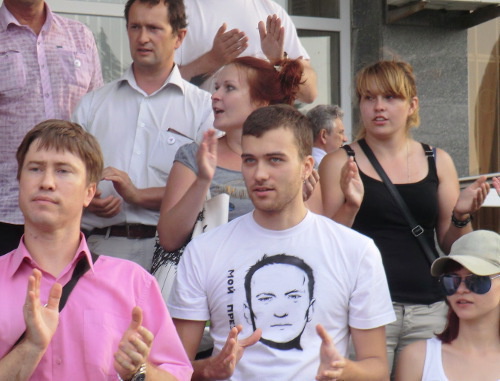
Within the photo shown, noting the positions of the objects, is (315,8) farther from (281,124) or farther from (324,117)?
(281,124)

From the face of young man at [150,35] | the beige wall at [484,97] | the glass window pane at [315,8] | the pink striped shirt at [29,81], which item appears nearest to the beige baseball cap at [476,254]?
the face of young man at [150,35]

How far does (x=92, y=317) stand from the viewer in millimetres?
3102

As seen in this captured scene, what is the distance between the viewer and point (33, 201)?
314cm

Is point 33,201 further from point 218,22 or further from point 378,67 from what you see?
point 218,22

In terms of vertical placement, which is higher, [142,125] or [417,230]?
[142,125]

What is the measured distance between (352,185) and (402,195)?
0.33 m

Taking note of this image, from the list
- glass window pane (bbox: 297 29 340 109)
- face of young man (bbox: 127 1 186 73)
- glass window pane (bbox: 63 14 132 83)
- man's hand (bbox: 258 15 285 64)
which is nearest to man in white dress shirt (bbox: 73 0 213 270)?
face of young man (bbox: 127 1 186 73)

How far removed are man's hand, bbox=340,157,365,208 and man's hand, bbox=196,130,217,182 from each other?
0.61 meters

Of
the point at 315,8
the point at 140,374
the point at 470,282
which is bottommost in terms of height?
the point at 140,374

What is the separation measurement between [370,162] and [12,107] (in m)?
1.68

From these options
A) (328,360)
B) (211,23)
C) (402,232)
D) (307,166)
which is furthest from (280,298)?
(211,23)

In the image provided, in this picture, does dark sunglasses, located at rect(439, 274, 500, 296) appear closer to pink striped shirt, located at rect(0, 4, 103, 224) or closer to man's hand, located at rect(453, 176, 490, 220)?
man's hand, located at rect(453, 176, 490, 220)

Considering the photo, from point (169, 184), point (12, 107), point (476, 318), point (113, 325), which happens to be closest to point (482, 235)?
point (476, 318)

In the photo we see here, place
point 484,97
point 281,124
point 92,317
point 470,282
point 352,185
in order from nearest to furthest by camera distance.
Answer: point 92,317 < point 281,124 < point 470,282 < point 352,185 < point 484,97
